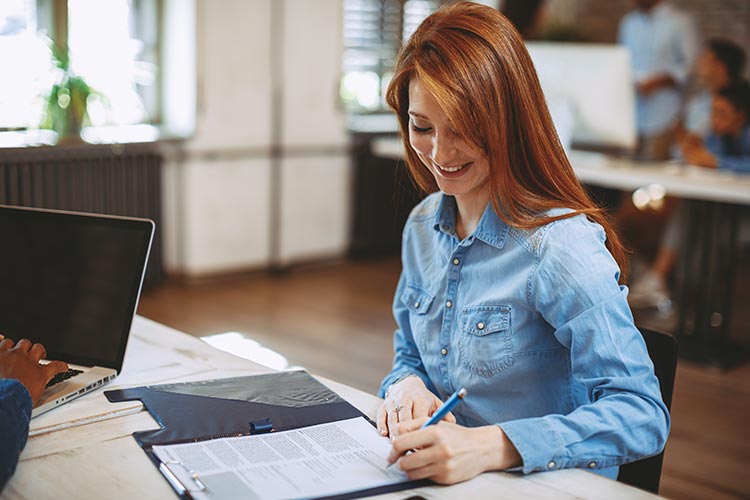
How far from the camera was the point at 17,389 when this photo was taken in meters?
1.27

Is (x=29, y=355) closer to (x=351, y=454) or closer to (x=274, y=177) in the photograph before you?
(x=351, y=454)

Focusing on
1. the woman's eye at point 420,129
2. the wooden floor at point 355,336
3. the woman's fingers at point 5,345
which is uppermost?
the woman's eye at point 420,129

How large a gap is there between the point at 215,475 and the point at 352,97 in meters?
5.03

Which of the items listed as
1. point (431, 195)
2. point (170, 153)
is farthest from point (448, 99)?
point (170, 153)

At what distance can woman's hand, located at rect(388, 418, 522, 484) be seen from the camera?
117cm

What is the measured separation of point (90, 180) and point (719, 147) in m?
3.33

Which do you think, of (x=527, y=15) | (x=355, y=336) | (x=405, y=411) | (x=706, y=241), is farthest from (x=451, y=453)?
(x=527, y=15)

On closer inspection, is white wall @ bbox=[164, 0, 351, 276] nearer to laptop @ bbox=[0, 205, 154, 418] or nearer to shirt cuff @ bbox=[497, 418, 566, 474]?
laptop @ bbox=[0, 205, 154, 418]

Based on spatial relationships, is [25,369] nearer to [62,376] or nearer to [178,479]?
[62,376]

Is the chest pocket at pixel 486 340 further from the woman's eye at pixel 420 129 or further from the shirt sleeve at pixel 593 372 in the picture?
the woman's eye at pixel 420 129

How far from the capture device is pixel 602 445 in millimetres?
1241

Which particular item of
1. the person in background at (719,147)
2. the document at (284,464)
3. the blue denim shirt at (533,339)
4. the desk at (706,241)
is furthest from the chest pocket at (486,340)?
the person in background at (719,147)

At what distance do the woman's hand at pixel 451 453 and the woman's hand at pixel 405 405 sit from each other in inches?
4.4

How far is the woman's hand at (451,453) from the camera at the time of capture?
3.84ft
